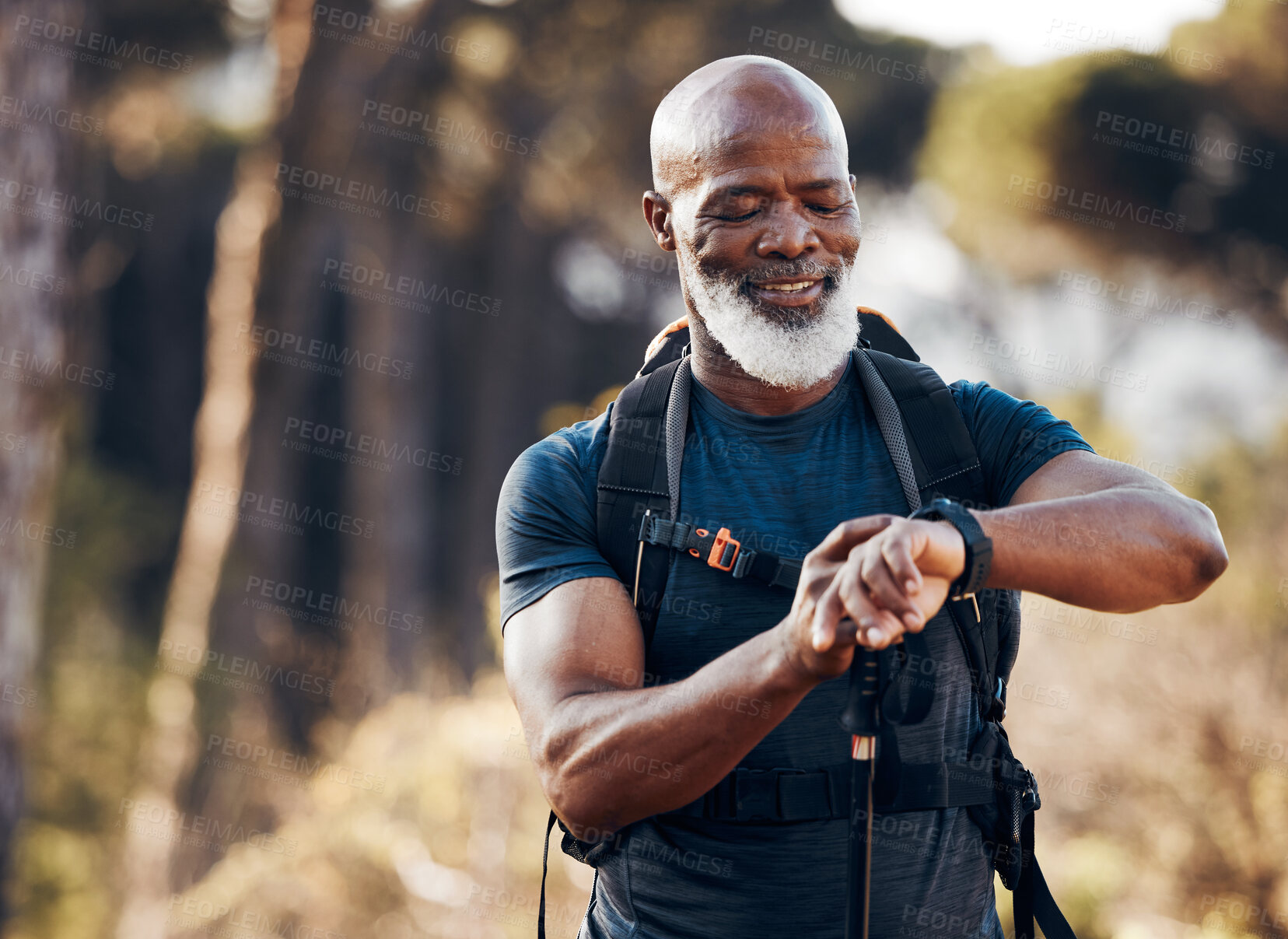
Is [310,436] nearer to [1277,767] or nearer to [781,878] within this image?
[1277,767]

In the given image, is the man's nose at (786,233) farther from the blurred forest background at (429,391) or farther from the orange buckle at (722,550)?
the blurred forest background at (429,391)

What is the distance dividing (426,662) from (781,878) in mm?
8293

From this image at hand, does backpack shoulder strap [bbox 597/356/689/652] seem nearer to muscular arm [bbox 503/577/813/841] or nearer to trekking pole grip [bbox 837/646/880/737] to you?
muscular arm [bbox 503/577/813/841]

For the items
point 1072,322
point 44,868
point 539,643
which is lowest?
point 44,868

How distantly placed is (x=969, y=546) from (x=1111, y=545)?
0.26 metres

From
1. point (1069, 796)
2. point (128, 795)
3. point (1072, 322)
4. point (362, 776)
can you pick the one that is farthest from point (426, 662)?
point (1072, 322)

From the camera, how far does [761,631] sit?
6.75 feet

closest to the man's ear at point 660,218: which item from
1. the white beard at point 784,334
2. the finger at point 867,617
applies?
the white beard at point 784,334

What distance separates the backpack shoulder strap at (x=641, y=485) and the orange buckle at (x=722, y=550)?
0.30 ft

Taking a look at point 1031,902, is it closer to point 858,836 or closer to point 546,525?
point 858,836

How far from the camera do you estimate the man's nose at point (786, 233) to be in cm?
222

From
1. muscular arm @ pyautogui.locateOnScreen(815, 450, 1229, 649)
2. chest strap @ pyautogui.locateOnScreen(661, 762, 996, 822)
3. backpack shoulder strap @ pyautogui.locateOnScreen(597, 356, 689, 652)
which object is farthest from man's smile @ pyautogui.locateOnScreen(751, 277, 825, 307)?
chest strap @ pyautogui.locateOnScreen(661, 762, 996, 822)

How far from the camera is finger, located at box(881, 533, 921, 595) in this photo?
1.61 meters

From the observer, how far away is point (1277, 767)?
561 cm
